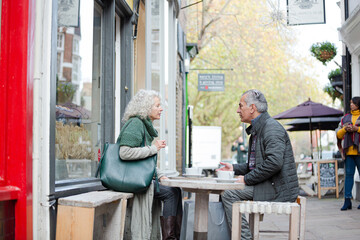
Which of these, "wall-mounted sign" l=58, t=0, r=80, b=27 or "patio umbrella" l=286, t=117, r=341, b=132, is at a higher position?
"wall-mounted sign" l=58, t=0, r=80, b=27

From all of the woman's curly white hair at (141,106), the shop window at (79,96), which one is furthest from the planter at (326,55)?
the woman's curly white hair at (141,106)

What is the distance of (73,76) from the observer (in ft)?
16.9

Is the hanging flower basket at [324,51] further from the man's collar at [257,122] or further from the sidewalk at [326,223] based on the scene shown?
the man's collar at [257,122]

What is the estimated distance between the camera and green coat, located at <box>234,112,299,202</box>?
14.7ft

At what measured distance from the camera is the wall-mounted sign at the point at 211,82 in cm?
1739

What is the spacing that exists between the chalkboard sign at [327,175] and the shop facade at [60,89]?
4323mm

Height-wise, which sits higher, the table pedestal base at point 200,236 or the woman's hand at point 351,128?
the woman's hand at point 351,128

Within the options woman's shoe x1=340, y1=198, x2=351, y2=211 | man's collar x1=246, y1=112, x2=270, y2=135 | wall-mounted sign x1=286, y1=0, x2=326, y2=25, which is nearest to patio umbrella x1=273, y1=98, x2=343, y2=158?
wall-mounted sign x1=286, y1=0, x2=326, y2=25

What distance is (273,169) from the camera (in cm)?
445

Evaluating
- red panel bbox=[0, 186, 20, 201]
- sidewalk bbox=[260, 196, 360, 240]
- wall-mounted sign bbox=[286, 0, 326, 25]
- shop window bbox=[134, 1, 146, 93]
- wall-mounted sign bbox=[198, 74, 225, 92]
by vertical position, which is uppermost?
wall-mounted sign bbox=[286, 0, 326, 25]

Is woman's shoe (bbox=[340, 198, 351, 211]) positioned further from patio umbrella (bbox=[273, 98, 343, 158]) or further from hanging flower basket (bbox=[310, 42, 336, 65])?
patio umbrella (bbox=[273, 98, 343, 158])

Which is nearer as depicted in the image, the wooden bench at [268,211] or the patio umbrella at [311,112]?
the wooden bench at [268,211]

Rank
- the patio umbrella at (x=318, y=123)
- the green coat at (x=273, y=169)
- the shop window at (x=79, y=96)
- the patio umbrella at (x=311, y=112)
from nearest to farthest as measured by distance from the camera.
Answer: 1. the green coat at (x=273, y=169)
2. the shop window at (x=79, y=96)
3. the patio umbrella at (x=311, y=112)
4. the patio umbrella at (x=318, y=123)

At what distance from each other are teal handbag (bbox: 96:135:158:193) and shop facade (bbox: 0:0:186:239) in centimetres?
31
